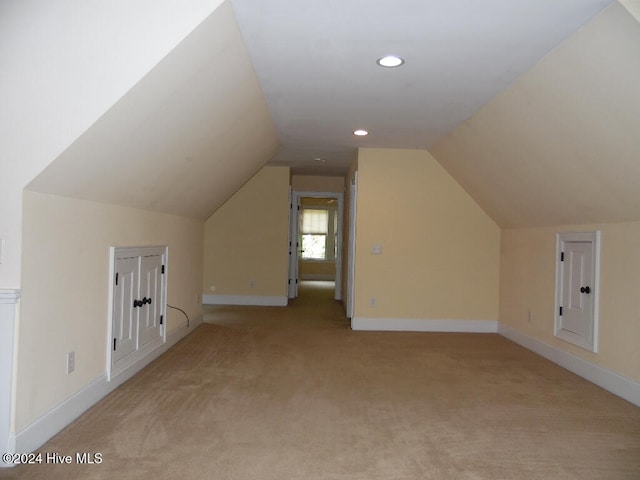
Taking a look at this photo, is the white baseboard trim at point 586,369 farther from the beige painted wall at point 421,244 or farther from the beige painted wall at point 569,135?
the beige painted wall at point 569,135

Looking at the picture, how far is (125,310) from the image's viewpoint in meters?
4.00

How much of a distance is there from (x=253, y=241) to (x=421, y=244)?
10.2 ft

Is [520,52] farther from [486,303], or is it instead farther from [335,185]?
[335,185]

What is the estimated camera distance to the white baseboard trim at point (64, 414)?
2.59 m

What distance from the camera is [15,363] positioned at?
2.54m

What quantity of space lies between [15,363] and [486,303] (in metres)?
5.49

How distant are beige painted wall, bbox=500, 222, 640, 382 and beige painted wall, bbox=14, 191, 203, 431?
386 centimetres

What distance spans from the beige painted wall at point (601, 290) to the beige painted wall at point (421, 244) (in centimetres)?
41

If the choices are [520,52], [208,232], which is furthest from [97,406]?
[208,232]

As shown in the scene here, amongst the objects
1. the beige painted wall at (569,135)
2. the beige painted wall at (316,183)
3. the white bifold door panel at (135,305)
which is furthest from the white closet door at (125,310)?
the beige painted wall at (316,183)

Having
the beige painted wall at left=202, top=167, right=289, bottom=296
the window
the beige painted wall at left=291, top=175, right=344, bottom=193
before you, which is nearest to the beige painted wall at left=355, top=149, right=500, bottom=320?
the beige painted wall at left=202, top=167, right=289, bottom=296

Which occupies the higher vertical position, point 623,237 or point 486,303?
point 623,237

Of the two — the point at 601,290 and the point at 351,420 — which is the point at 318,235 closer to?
the point at 601,290

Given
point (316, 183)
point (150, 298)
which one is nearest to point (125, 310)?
Answer: point (150, 298)
